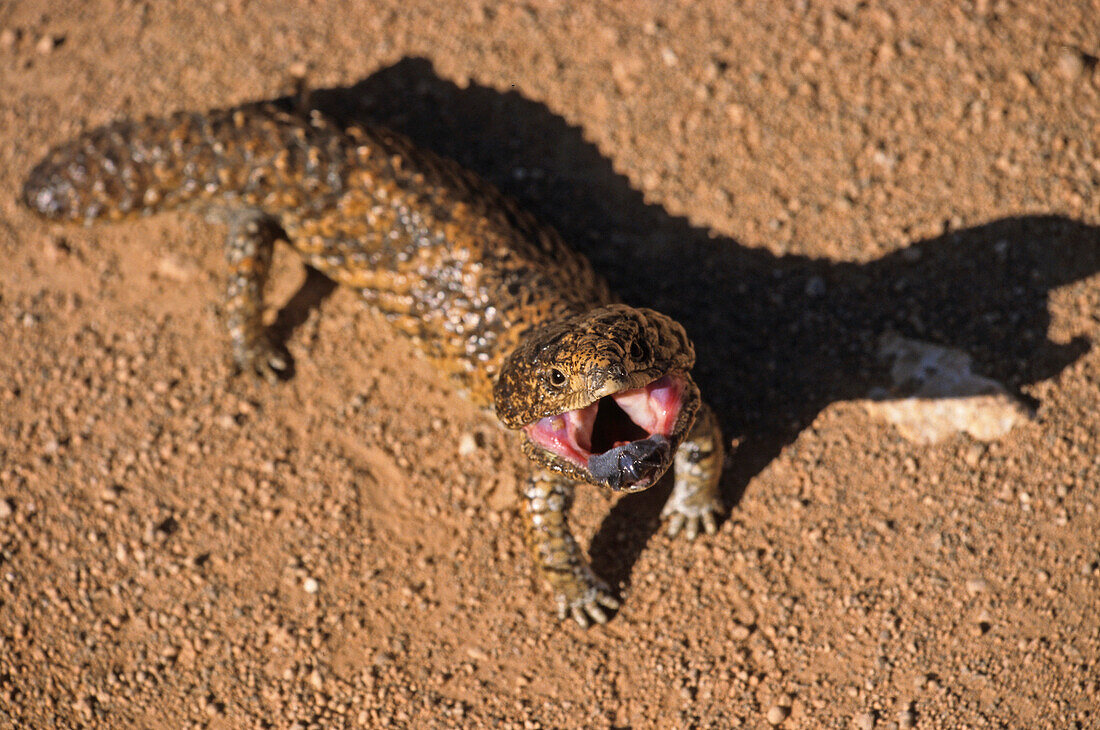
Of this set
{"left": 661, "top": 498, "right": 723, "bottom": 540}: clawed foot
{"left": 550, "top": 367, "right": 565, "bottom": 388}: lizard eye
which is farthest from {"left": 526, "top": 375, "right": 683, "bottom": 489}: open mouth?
{"left": 661, "top": 498, "right": 723, "bottom": 540}: clawed foot

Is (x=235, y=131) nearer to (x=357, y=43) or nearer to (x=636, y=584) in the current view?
(x=357, y=43)

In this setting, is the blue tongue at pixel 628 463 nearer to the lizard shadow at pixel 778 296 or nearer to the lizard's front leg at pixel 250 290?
the lizard shadow at pixel 778 296

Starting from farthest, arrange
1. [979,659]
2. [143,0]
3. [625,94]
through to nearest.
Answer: [143,0]
[625,94]
[979,659]

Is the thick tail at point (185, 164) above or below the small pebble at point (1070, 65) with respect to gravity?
below

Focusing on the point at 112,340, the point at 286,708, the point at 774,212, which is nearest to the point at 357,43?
the point at 112,340

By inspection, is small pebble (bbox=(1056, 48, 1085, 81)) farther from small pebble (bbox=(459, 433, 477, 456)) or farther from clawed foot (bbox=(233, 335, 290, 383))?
clawed foot (bbox=(233, 335, 290, 383))

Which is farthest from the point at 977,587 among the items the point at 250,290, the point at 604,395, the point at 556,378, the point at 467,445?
the point at 250,290

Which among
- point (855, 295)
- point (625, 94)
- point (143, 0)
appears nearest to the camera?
point (855, 295)

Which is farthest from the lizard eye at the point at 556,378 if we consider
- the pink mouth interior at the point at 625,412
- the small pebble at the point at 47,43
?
the small pebble at the point at 47,43
